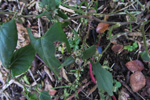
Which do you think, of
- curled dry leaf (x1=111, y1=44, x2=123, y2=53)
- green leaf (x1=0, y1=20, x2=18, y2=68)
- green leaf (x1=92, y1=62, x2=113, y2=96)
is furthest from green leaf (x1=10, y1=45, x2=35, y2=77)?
curled dry leaf (x1=111, y1=44, x2=123, y2=53)

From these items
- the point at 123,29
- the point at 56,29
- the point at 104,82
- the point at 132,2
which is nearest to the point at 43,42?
the point at 56,29

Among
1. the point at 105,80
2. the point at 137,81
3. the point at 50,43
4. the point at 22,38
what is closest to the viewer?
the point at 50,43

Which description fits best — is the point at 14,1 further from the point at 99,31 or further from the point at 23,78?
the point at 99,31

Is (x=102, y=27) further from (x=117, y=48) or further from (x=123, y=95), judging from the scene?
(x=123, y=95)

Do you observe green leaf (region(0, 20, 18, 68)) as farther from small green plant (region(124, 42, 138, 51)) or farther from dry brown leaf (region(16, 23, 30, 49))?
small green plant (region(124, 42, 138, 51))

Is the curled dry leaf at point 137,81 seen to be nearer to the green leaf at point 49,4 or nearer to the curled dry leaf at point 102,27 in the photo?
the curled dry leaf at point 102,27

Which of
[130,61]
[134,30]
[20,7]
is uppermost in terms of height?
[20,7]

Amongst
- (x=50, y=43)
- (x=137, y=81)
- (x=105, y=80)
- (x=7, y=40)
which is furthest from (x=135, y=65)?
(x=7, y=40)
